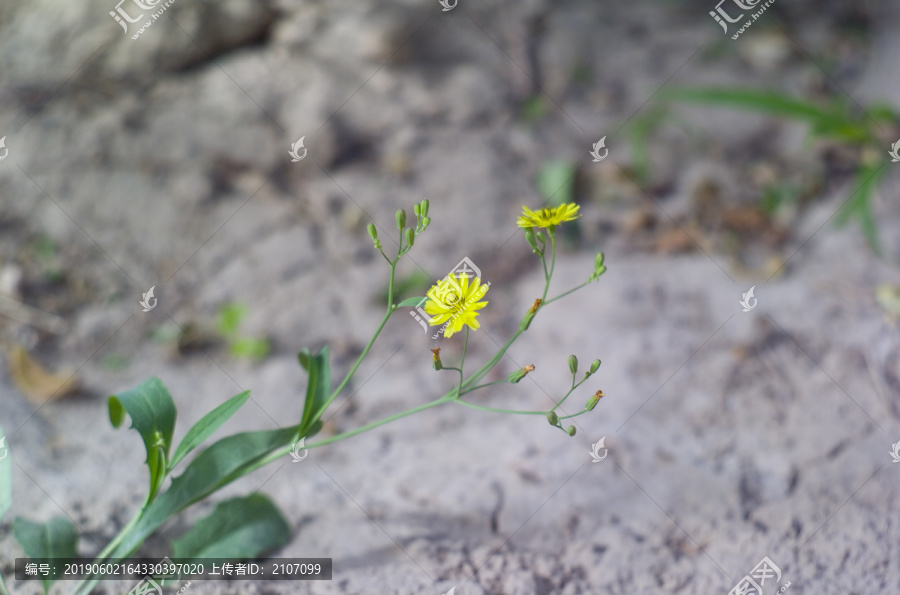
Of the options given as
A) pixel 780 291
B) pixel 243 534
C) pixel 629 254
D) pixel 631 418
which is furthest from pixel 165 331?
pixel 780 291

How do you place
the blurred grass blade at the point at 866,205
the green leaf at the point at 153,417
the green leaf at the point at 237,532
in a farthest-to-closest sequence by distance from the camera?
the blurred grass blade at the point at 866,205 → the green leaf at the point at 237,532 → the green leaf at the point at 153,417

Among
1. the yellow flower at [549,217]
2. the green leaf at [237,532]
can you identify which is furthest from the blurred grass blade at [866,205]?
the green leaf at [237,532]

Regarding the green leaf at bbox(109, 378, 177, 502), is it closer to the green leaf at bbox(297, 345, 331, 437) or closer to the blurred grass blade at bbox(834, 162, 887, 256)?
the green leaf at bbox(297, 345, 331, 437)

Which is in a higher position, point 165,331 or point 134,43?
point 134,43

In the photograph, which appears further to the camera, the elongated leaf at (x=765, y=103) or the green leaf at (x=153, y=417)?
the elongated leaf at (x=765, y=103)

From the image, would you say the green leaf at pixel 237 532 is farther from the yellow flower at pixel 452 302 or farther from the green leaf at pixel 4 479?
the yellow flower at pixel 452 302

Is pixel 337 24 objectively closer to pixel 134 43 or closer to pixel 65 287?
pixel 134 43

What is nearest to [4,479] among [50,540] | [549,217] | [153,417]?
[50,540]
